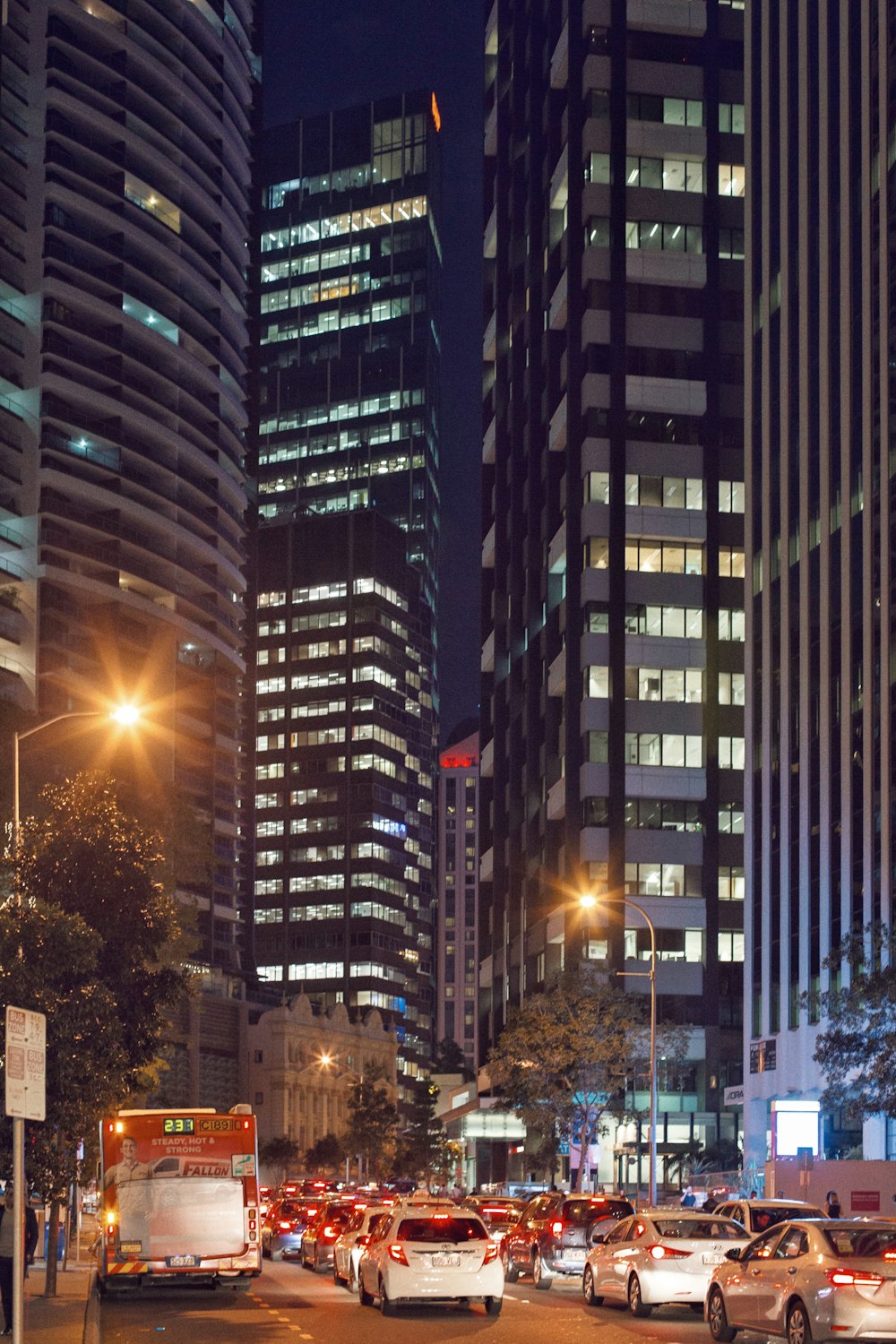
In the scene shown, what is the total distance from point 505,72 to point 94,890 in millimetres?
105417

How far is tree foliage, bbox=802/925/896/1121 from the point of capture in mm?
49781

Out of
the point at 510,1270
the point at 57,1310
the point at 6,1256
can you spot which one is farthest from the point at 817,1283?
the point at 510,1270

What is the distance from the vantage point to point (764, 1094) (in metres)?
71.6

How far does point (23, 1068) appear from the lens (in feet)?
46.9

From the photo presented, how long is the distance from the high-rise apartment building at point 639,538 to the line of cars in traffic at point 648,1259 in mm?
48292

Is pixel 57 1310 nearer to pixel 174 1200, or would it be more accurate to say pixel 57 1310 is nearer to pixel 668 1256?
pixel 174 1200

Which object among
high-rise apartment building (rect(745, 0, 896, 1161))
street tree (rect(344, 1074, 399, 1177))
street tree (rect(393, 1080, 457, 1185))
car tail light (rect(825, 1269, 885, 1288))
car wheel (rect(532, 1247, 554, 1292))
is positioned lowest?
street tree (rect(393, 1080, 457, 1185))

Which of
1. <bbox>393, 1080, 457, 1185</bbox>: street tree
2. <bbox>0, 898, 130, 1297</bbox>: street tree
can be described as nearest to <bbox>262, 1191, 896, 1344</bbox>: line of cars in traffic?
<bbox>0, 898, 130, 1297</bbox>: street tree

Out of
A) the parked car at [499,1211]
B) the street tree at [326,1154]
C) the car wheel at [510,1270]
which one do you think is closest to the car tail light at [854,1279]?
the car wheel at [510,1270]

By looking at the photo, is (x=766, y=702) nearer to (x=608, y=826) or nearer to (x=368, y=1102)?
(x=608, y=826)

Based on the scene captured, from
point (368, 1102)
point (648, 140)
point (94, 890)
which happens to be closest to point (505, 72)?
point (648, 140)

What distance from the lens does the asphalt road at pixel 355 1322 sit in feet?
74.2

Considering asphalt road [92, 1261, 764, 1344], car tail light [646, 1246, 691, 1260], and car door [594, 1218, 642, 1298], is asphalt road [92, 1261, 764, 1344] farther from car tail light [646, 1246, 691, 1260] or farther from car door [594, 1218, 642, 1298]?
car tail light [646, 1246, 691, 1260]

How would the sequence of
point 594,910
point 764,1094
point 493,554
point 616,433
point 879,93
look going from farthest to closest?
point 493,554 < point 616,433 < point 594,910 < point 764,1094 < point 879,93
